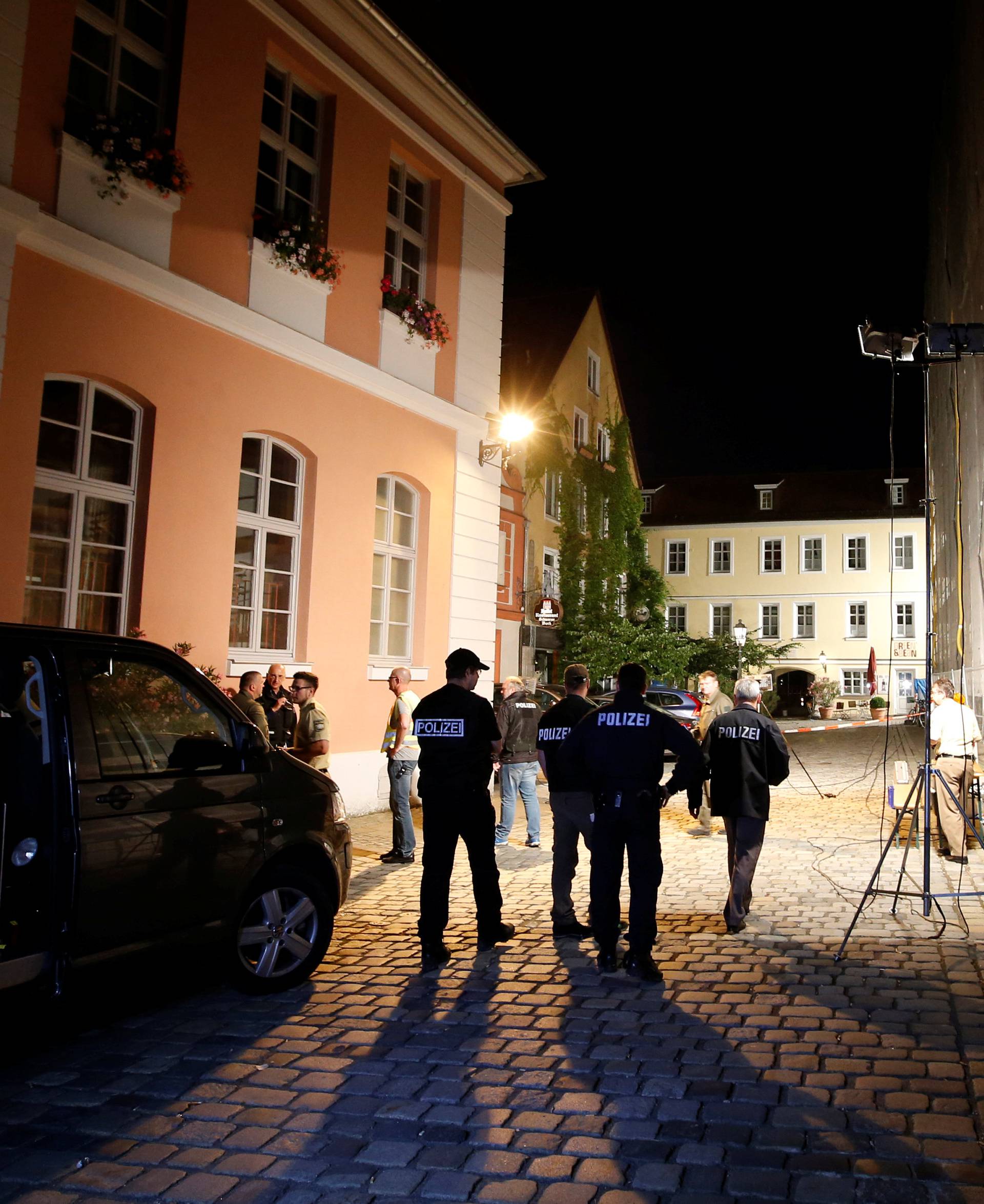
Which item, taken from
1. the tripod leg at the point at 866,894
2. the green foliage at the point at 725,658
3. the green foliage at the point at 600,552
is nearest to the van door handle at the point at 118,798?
the tripod leg at the point at 866,894

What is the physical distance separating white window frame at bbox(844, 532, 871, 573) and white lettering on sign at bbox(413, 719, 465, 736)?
50051 mm

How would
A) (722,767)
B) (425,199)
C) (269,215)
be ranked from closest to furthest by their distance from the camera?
(722,767) < (269,215) < (425,199)

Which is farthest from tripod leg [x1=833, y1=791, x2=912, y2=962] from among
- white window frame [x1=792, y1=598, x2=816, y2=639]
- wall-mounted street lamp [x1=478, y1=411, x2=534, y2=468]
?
white window frame [x1=792, y1=598, x2=816, y2=639]

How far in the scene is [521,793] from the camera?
1077 centimetres

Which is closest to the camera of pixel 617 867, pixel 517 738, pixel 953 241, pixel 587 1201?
pixel 587 1201

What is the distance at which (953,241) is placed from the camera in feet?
43.0

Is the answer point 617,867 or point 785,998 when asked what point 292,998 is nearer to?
point 617,867

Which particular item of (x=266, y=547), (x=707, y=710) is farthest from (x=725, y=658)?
(x=266, y=547)

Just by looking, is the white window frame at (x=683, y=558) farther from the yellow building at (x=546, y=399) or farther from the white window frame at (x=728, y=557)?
the yellow building at (x=546, y=399)

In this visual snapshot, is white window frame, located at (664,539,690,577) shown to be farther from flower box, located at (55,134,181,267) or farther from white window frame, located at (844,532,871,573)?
flower box, located at (55,134,181,267)

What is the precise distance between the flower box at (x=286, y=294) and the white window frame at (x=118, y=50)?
1.66 metres

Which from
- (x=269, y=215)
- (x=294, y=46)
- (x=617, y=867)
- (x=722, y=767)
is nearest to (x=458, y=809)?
(x=617, y=867)

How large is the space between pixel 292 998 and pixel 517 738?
5262mm

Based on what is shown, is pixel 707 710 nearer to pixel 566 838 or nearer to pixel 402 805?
pixel 402 805
